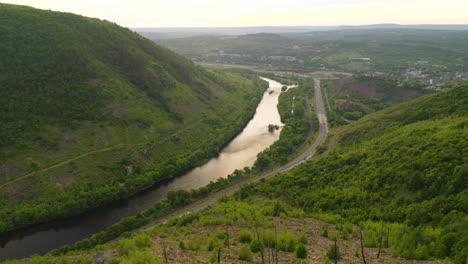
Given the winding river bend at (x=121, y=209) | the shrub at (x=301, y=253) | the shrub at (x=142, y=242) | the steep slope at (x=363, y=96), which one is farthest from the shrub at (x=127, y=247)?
the steep slope at (x=363, y=96)

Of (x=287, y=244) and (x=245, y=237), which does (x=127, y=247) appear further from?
(x=287, y=244)

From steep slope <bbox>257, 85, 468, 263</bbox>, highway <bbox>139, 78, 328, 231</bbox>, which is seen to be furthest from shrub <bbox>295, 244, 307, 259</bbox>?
highway <bbox>139, 78, 328, 231</bbox>

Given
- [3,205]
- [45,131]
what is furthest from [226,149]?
[3,205]

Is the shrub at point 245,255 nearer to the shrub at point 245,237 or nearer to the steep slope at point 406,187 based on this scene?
the shrub at point 245,237

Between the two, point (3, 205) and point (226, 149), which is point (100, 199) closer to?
point (3, 205)

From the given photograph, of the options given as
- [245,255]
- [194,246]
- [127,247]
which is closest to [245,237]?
[194,246]
